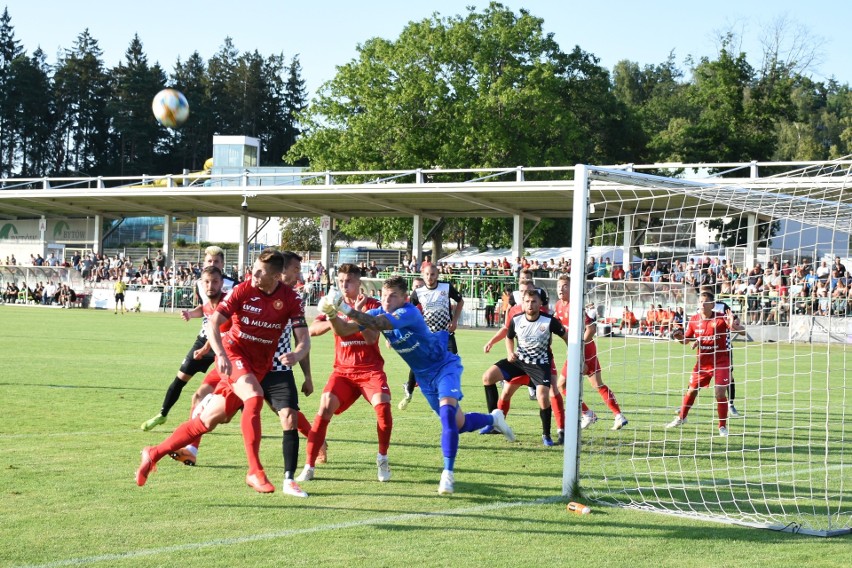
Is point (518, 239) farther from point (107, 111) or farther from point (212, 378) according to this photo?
point (107, 111)

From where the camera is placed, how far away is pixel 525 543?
583 centimetres

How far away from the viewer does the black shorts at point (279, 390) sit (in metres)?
7.39

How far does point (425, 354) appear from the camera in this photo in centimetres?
777

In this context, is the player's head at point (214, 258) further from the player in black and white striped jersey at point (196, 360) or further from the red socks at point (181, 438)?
the red socks at point (181, 438)

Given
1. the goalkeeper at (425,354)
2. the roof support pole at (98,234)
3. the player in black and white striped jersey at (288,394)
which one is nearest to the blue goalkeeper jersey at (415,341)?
the goalkeeper at (425,354)

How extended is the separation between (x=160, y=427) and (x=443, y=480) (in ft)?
13.5

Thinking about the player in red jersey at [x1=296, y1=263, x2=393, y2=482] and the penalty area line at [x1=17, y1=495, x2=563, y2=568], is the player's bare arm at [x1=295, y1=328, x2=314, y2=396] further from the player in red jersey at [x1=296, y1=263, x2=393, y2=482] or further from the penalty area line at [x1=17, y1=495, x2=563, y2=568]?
the penalty area line at [x1=17, y1=495, x2=563, y2=568]

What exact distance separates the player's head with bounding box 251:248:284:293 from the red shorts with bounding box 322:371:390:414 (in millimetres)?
1166

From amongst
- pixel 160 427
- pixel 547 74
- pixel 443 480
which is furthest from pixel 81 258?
pixel 443 480

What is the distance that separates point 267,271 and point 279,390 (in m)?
0.99

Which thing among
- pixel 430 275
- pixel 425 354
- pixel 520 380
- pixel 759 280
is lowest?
pixel 520 380

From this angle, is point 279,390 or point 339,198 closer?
point 279,390

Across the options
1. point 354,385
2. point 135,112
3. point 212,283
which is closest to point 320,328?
point 354,385

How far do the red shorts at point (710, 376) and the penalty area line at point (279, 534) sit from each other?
4439mm
